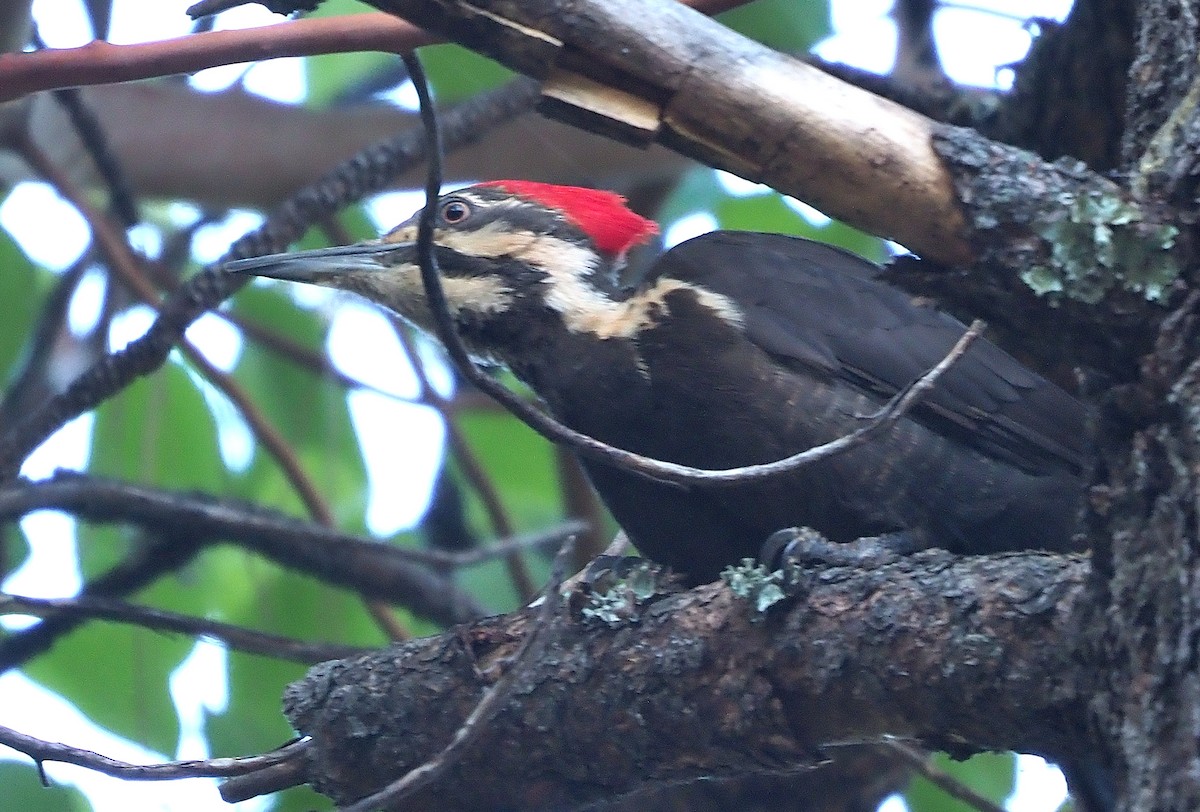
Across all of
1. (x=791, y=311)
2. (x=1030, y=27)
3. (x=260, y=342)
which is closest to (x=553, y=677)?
(x=791, y=311)

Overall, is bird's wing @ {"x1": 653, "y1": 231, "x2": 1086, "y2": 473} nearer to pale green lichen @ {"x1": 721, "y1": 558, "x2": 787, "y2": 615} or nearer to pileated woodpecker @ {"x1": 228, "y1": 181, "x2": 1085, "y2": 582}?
pileated woodpecker @ {"x1": 228, "y1": 181, "x2": 1085, "y2": 582}

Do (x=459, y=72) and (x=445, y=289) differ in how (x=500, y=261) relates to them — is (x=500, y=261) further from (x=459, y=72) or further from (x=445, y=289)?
(x=459, y=72)

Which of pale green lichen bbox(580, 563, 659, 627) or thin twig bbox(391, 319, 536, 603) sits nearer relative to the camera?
pale green lichen bbox(580, 563, 659, 627)

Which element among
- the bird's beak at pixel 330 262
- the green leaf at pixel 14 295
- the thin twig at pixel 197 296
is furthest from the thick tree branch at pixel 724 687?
the green leaf at pixel 14 295

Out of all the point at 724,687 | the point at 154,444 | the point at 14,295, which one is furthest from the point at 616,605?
the point at 154,444

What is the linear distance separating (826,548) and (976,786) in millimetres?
1412

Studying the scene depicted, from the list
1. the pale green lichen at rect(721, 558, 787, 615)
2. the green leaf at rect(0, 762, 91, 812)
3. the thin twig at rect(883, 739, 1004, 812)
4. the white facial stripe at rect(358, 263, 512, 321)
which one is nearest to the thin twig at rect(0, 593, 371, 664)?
the green leaf at rect(0, 762, 91, 812)

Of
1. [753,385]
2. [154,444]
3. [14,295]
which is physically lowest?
[753,385]

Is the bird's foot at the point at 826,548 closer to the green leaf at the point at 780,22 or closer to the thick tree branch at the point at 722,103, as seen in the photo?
the thick tree branch at the point at 722,103

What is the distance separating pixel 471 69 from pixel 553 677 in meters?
1.64

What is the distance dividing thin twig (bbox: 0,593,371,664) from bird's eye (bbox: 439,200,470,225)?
2.98 feet

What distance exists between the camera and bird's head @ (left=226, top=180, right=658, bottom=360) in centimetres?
304

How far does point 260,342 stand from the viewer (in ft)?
15.2

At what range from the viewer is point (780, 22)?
3510 millimetres
